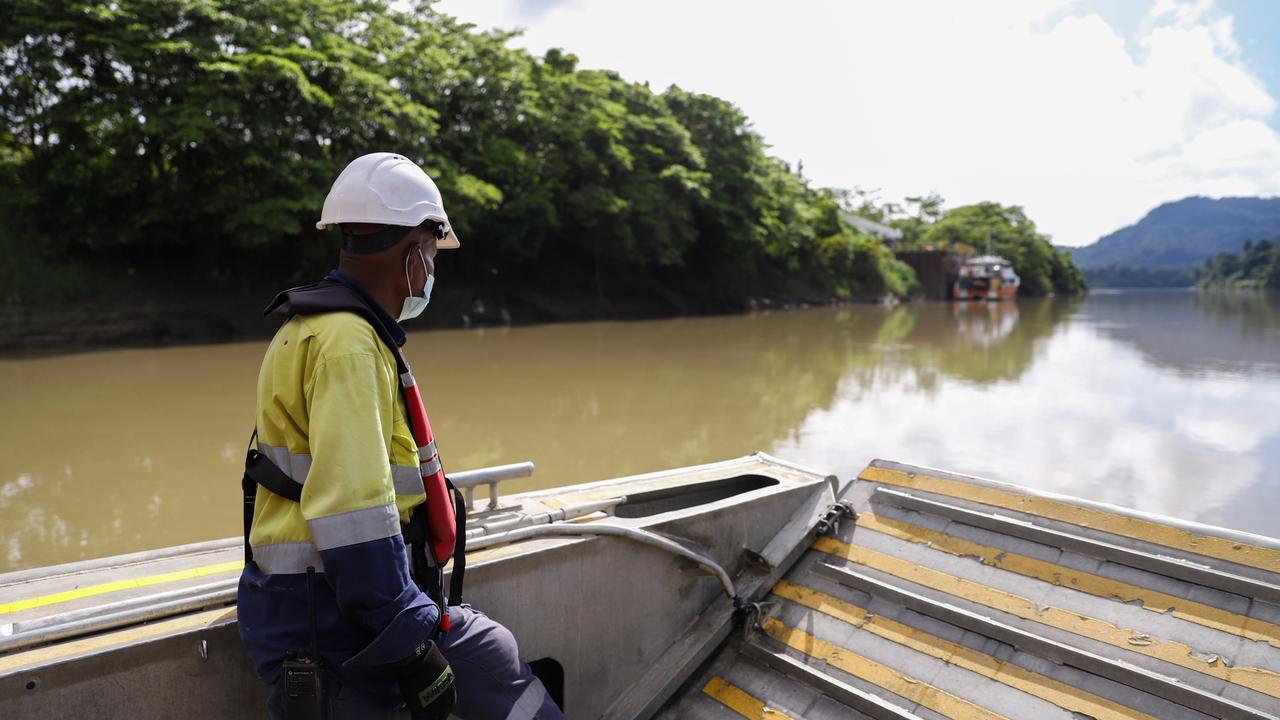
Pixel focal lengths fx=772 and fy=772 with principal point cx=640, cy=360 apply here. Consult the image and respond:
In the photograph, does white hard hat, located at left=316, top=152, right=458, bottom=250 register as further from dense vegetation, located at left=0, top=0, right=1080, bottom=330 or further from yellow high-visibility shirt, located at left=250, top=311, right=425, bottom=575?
dense vegetation, located at left=0, top=0, right=1080, bottom=330

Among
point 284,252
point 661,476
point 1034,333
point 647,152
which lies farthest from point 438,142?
point 661,476

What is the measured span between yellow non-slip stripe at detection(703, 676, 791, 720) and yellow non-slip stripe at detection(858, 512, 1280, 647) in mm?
1100

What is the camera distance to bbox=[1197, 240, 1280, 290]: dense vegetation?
94.8 meters

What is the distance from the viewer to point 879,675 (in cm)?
312

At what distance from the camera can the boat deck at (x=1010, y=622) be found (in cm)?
276

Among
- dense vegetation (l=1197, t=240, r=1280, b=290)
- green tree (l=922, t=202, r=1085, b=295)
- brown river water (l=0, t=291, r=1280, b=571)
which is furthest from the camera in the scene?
dense vegetation (l=1197, t=240, r=1280, b=290)

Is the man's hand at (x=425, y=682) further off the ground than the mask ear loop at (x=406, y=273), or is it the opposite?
the mask ear loop at (x=406, y=273)

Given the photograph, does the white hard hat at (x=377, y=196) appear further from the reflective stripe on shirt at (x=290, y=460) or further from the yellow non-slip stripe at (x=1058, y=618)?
the yellow non-slip stripe at (x=1058, y=618)

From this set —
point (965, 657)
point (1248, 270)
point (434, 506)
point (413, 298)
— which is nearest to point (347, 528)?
point (434, 506)

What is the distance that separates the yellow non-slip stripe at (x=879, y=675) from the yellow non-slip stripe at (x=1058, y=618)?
47cm

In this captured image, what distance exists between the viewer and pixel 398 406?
193 cm

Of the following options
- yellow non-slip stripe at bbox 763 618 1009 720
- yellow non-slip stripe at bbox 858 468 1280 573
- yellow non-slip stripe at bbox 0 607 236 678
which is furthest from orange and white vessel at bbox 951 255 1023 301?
yellow non-slip stripe at bbox 0 607 236 678

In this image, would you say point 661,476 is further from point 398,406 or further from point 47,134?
point 47,134

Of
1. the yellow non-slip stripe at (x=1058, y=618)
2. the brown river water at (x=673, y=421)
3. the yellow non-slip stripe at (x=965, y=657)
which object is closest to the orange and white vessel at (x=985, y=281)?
the brown river water at (x=673, y=421)
